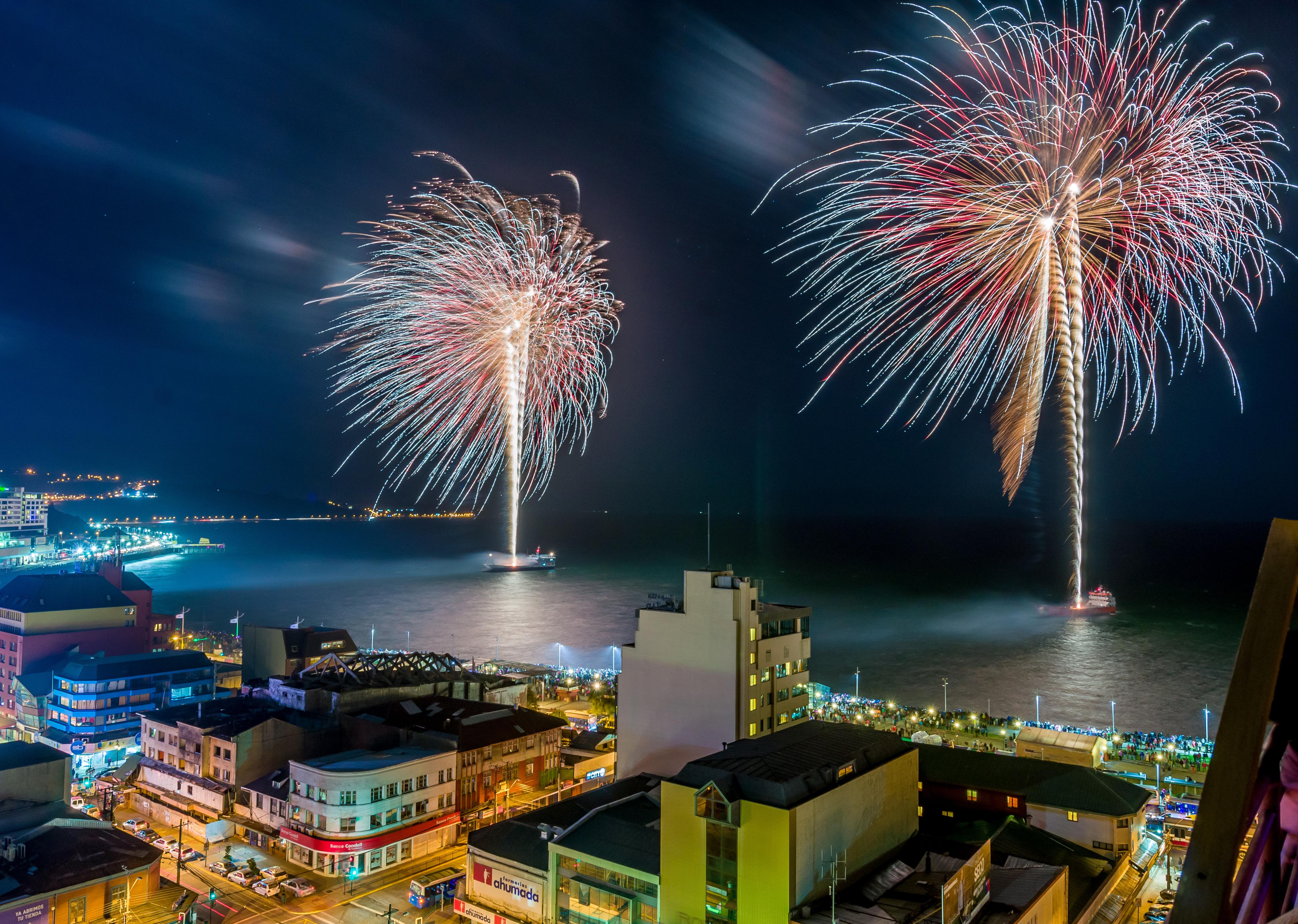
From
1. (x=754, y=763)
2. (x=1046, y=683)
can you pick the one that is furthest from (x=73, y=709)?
(x=1046, y=683)

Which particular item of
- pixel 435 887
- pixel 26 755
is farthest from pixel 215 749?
pixel 435 887

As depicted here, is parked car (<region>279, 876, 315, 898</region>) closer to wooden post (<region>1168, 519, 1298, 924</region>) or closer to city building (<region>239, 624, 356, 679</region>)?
city building (<region>239, 624, 356, 679</region>)

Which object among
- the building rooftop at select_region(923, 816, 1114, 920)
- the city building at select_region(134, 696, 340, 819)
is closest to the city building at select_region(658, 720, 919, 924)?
the building rooftop at select_region(923, 816, 1114, 920)

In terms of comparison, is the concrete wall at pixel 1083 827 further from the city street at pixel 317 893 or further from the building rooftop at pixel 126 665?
the building rooftop at pixel 126 665

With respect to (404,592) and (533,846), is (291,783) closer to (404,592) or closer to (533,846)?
(533,846)

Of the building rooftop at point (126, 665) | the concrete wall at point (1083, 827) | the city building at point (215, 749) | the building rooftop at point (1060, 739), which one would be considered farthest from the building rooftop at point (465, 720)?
the building rooftop at point (1060, 739)
